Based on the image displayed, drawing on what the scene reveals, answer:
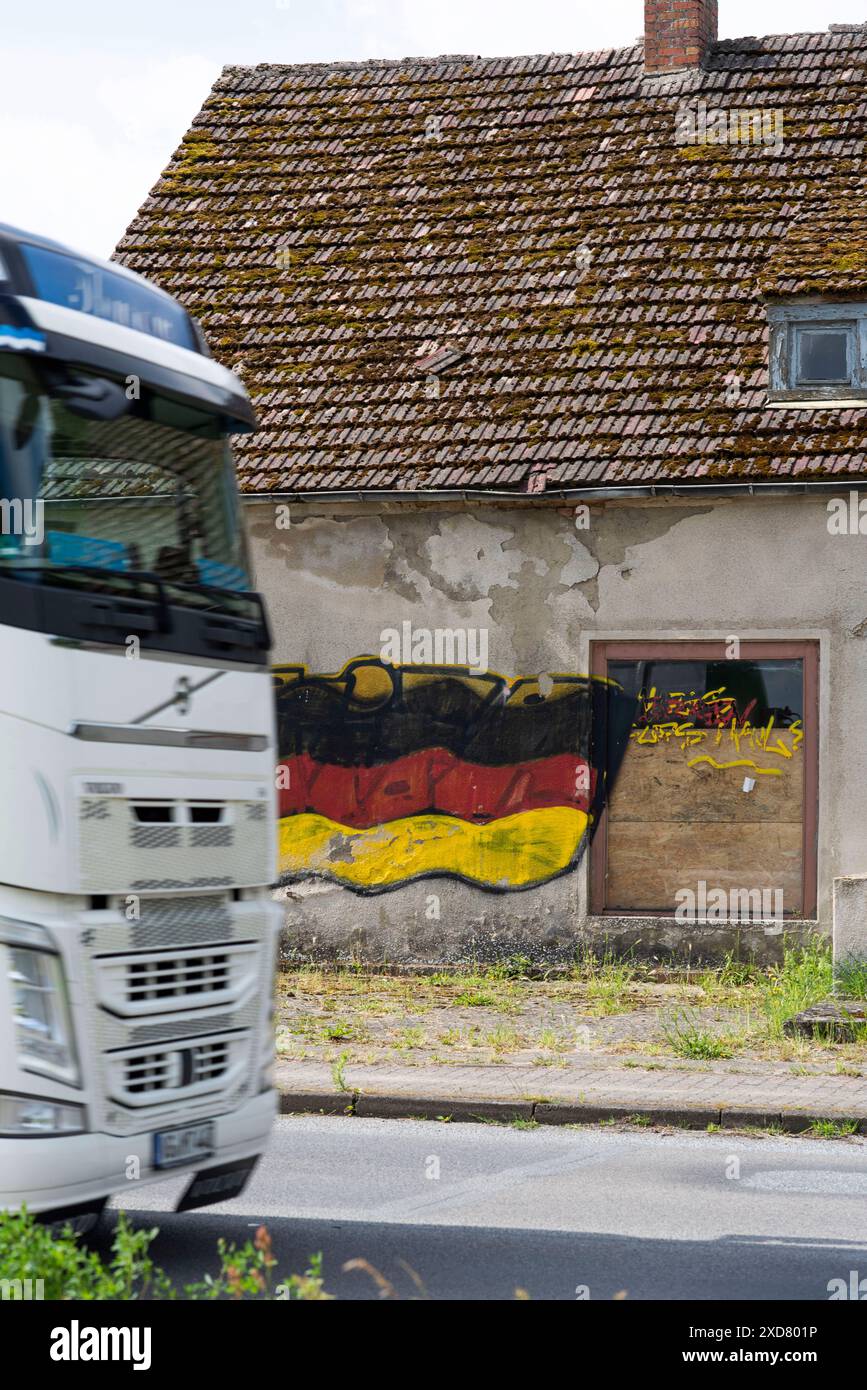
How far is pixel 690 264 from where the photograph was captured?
1598 cm

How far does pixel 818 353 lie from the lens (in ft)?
49.1

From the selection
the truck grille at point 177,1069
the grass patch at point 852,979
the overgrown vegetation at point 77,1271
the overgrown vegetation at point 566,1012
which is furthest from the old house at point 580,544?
the overgrown vegetation at point 77,1271

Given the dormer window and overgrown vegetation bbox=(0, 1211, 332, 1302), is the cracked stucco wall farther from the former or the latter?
overgrown vegetation bbox=(0, 1211, 332, 1302)

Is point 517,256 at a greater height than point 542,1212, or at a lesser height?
greater

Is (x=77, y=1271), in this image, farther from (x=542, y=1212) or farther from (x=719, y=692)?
(x=719, y=692)

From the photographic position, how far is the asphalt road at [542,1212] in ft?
21.0

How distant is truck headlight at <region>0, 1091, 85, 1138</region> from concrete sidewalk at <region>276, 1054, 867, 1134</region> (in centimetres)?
415

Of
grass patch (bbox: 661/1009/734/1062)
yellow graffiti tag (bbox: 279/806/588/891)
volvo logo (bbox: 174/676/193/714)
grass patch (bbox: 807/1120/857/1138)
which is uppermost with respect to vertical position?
volvo logo (bbox: 174/676/193/714)

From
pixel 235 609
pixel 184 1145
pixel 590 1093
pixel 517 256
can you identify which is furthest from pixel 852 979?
pixel 517 256

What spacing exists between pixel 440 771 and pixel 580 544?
2.30 meters

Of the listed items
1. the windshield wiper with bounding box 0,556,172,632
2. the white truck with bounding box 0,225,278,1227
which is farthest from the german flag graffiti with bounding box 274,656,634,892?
the windshield wiper with bounding box 0,556,172,632

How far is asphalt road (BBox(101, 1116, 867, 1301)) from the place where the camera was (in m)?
6.39

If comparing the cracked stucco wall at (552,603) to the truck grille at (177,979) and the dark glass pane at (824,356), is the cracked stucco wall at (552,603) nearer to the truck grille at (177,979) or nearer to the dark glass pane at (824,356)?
the dark glass pane at (824,356)
